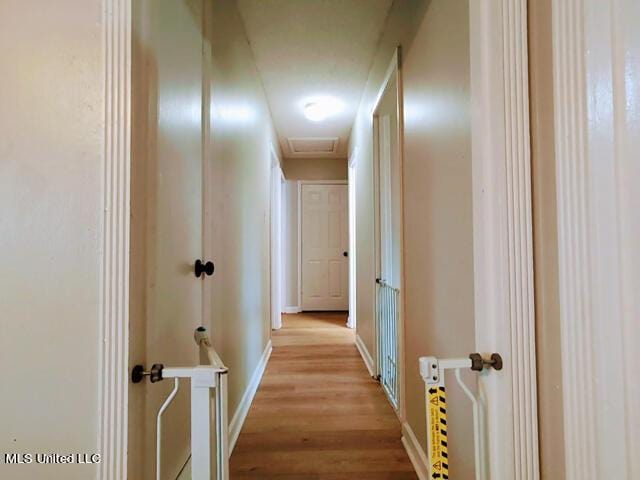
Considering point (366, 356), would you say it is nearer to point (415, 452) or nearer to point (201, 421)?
point (415, 452)

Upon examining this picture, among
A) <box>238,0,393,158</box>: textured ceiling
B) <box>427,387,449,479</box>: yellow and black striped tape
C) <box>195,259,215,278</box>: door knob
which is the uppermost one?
<box>238,0,393,158</box>: textured ceiling

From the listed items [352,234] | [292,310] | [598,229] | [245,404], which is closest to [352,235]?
[352,234]

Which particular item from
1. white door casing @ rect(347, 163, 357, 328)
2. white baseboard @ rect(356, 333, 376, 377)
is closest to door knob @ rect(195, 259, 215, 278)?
white baseboard @ rect(356, 333, 376, 377)

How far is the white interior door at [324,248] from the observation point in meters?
5.29

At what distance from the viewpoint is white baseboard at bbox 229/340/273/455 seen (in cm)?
177

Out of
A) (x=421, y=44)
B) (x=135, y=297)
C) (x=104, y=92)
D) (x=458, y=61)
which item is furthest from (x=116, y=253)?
(x=421, y=44)

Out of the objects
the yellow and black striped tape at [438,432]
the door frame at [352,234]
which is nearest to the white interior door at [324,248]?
the door frame at [352,234]

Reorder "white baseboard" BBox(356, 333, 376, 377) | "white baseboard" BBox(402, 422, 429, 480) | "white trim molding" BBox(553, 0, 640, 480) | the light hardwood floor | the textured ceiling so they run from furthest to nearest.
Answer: "white baseboard" BBox(356, 333, 376, 377) → the textured ceiling → the light hardwood floor → "white baseboard" BBox(402, 422, 429, 480) → "white trim molding" BBox(553, 0, 640, 480)

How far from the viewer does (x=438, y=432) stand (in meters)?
0.77

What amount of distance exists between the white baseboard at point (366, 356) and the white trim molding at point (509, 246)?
199 cm

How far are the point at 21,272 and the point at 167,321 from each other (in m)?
0.40

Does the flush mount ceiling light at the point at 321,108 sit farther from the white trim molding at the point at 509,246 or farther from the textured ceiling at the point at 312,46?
the white trim molding at the point at 509,246

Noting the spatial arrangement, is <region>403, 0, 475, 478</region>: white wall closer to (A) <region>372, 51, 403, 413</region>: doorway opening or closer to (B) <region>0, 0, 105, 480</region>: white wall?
(A) <region>372, 51, 403, 413</region>: doorway opening

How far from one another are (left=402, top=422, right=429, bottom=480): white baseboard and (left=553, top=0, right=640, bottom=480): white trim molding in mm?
939
